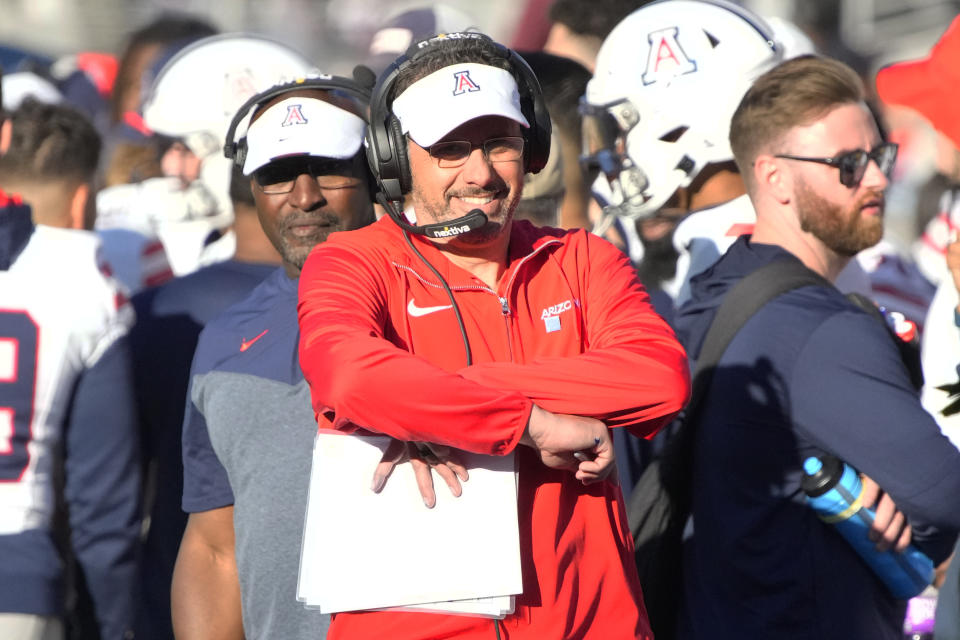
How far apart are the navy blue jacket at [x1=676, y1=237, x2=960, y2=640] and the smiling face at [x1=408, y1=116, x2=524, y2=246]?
1020 mm

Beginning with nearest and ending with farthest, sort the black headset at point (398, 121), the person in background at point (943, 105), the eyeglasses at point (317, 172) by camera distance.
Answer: the black headset at point (398, 121)
the person in background at point (943, 105)
the eyeglasses at point (317, 172)

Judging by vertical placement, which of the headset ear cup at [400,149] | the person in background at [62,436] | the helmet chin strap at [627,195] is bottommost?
the person in background at [62,436]

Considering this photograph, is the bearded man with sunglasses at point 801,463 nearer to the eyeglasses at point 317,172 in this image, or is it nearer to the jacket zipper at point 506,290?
the jacket zipper at point 506,290

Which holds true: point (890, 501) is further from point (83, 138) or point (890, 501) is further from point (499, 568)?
point (83, 138)

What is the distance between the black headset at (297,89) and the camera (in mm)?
3863

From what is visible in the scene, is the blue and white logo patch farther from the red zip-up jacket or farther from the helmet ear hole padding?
the helmet ear hole padding

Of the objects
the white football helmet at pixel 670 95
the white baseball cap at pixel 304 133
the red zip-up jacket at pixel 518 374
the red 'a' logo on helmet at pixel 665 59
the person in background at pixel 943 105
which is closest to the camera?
the red zip-up jacket at pixel 518 374

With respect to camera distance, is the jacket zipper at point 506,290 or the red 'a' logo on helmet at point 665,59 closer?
→ the jacket zipper at point 506,290

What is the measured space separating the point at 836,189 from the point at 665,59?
1600mm

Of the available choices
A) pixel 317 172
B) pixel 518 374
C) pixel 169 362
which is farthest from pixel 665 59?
pixel 518 374

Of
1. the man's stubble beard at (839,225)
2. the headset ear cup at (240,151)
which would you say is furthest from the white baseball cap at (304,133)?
the man's stubble beard at (839,225)

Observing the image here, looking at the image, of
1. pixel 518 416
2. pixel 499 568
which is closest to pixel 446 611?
pixel 499 568

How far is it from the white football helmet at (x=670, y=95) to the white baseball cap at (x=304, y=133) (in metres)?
1.79

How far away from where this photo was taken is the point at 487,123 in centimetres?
293
